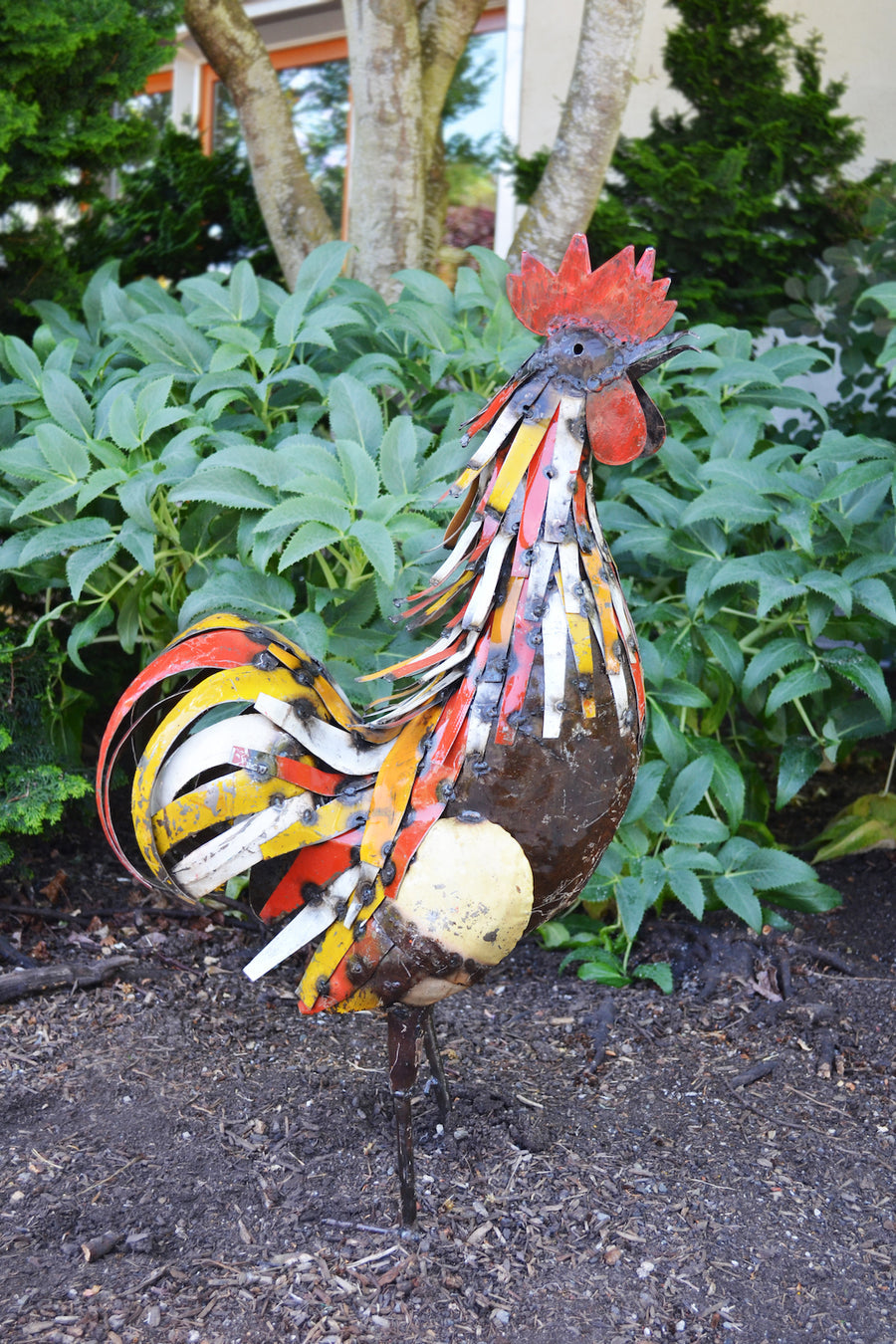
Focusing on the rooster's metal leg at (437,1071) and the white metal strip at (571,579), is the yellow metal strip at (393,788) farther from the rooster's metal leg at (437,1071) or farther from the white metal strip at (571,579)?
the rooster's metal leg at (437,1071)

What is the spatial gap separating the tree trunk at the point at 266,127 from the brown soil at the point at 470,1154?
2397mm

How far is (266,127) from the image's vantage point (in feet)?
12.3

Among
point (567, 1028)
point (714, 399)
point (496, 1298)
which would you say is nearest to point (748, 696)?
point (714, 399)

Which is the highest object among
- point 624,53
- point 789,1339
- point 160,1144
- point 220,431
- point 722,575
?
point 624,53

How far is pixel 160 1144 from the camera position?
2.10 meters

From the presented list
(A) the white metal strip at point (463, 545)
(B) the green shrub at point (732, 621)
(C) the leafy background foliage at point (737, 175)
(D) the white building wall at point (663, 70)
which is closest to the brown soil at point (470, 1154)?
(B) the green shrub at point (732, 621)

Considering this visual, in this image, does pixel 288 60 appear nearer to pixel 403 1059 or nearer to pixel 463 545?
pixel 463 545

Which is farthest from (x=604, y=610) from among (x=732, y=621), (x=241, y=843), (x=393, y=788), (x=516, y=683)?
(x=732, y=621)

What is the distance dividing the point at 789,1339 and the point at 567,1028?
0.92m

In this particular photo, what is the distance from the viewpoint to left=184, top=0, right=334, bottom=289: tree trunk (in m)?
3.67

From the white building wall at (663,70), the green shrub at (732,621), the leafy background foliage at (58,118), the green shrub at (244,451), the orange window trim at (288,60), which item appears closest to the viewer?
the green shrub at (244,451)

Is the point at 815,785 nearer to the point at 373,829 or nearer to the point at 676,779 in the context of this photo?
the point at 676,779

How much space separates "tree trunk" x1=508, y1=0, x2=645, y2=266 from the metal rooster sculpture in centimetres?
192

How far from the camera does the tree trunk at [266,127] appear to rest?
12.0 ft
